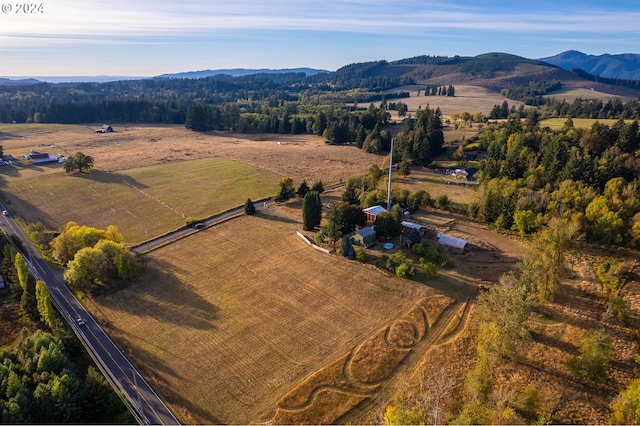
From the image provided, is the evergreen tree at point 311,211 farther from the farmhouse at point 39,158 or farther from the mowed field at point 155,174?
the farmhouse at point 39,158

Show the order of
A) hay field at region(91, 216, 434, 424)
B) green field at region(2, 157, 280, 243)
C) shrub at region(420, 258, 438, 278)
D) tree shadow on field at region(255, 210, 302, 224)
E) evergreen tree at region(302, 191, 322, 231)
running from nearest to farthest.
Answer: hay field at region(91, 216, 434, 424), shrub at region(420, 258, 438, 278), evergreen tree at region(302, 191, 322, 231), tree shadow on field at region(255, 210, 302, 224), green field at region(2, 157, 280, 243)

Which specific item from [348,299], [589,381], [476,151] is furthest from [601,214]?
[476,151]

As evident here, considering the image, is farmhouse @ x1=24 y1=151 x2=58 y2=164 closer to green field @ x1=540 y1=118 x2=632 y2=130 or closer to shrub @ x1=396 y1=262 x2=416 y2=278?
shrub @ x1=396 y1=262 x2=416 y2=278

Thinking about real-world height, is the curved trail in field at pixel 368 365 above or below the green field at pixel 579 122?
below

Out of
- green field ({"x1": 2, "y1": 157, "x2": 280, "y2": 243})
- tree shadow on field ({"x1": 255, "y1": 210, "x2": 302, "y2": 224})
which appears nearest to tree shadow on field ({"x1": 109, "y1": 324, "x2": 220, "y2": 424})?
green field ({"x1": 2, "y1": 157, "x2": 280, "y2": 243})

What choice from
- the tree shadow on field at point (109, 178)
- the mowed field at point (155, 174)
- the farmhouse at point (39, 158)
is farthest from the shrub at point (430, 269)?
the farmhouse at point (39, 158)

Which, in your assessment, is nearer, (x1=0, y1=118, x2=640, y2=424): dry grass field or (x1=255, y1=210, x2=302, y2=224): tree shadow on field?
(x1=0, y1=118, x2=640, y2=424): dry grass field
